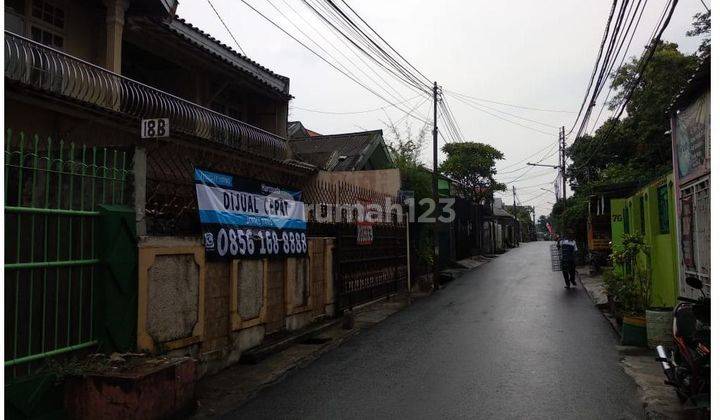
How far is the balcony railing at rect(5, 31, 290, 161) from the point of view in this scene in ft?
26.2

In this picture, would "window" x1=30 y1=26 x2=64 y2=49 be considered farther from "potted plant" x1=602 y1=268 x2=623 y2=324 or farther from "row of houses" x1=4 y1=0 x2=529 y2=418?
"potted plant" x1=602 y1=268 x2=623 y2=324

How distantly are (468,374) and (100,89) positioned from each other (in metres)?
8.30

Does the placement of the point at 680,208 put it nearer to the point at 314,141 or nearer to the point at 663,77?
the point at 663,77

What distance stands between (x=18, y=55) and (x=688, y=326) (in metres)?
9.86

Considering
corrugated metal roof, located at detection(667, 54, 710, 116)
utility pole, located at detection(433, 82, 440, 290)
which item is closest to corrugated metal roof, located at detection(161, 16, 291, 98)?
utility pole, located at detection(433, 82, 440, 290)

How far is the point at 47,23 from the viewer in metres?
9.66

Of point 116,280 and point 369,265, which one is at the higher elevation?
point 116,280

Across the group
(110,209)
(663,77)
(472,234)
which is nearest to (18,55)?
(110,209)

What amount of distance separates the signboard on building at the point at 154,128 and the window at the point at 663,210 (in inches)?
327

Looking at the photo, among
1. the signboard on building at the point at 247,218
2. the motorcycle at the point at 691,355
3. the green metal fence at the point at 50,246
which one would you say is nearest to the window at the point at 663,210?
the motorcycle at the point at 691,355

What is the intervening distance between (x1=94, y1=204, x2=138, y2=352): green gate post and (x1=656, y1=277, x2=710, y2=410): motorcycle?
5.44 meters

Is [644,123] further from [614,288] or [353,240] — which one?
[353,240]

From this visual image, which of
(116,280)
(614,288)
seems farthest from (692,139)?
(116,280)

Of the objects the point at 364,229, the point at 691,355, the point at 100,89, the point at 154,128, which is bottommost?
the point at 691,355
